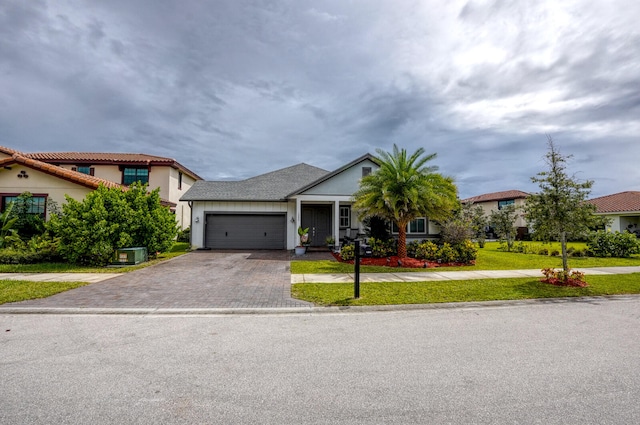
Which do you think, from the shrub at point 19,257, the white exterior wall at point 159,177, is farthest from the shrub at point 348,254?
the white exterior wall at point 159,177

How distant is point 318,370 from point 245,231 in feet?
54.4

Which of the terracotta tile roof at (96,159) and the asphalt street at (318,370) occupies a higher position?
the terracotta tile roof at (96,159)

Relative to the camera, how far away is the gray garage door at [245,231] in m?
19.4

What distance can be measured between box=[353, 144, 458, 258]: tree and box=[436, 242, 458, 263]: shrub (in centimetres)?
154

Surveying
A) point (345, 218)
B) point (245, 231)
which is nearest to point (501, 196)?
point (345, 218)

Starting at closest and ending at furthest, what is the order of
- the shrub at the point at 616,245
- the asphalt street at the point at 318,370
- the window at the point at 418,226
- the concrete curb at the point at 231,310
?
the asphalt street at the point at 318,370
the concrete curb at the point at 231,310
the shrub at the point at 616,245
the window at the point at 418,226

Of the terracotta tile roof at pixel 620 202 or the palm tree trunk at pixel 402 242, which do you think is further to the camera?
the terracotta tile roof at pixel 620 202

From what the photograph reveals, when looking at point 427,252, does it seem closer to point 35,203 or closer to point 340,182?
point 340,182

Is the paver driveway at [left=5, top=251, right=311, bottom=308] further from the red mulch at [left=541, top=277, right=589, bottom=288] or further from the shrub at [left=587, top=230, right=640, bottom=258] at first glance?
the shrub at [left=587, top=230, right=640, bottom=258]

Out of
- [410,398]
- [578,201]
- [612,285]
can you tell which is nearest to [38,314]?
[410,398]

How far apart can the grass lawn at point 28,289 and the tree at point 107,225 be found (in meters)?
3.06

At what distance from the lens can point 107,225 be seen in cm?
1220

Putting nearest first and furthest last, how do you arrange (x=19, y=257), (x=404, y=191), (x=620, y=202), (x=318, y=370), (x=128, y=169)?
1. (x=318, y=370)
2. (x=19, y=257)
3. (x=404, y=191)
4. (x=128, y=169)
5. (x=620, y=202)

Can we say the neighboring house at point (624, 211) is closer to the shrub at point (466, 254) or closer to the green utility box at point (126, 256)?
the shrub at point (466, 254)
